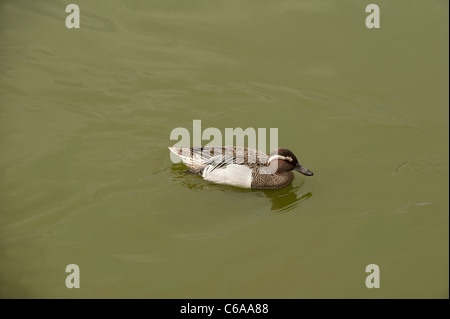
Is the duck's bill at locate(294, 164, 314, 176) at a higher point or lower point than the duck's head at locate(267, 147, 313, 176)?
lower

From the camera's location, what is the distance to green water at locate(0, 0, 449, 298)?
859 centimetres

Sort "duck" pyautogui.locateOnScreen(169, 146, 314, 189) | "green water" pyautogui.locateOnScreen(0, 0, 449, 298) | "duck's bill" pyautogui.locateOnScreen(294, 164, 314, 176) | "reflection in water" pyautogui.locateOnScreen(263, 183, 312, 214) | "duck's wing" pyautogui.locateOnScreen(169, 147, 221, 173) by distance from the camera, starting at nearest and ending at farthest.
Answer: "green water" pyautogui.locateOnScreen(0, 0, 449, 298), "reflection in water" pyautogui.locateOnScreen(263, 183, 312, 214), "duck's bill" pyautogui.locateOnScreen(294, 164, 314, 176), "duck" pyautogui.locateOnScreen(169, 146, 314, 189), "duck's wing" pyautogui.locateOnScreen(169, 147, 221, 173)

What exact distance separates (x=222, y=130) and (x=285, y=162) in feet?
5.71

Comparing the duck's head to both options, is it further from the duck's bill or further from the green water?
the green water

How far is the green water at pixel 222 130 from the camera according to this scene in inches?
338

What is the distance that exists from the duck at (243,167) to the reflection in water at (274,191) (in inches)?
3.2

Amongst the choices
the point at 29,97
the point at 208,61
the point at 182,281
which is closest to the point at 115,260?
the point at 182,281

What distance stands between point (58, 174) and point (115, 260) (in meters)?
2.27

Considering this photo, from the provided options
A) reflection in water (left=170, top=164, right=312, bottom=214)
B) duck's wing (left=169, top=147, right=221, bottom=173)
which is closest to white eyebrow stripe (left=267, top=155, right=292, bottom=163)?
reflection in water (left=170, top=164, right=312, bottom=214)

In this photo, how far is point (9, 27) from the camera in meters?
13.8

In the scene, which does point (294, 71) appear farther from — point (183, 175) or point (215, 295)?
point (215, 295)

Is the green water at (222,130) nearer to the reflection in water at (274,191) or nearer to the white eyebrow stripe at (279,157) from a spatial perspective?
the reflection in water at (274,191)

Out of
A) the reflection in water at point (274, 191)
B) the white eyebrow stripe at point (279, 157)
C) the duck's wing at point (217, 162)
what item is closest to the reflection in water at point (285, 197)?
the reflection in water at point (274, 191)

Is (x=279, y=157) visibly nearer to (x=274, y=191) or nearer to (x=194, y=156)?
(x=274, y=191)
